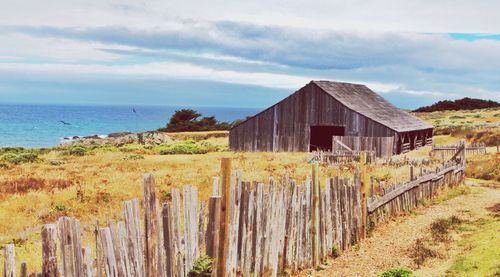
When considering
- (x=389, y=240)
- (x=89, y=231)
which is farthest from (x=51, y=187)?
(x=389, y=240)

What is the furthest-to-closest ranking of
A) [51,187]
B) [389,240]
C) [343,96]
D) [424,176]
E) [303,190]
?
1. [343,96]
2. [51,187]
3. [424,176]
4. [389,240]
5. [303,190]

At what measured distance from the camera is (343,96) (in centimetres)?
4284

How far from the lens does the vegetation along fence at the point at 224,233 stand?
19.9 ft

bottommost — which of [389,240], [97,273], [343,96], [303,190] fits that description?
[389,240]

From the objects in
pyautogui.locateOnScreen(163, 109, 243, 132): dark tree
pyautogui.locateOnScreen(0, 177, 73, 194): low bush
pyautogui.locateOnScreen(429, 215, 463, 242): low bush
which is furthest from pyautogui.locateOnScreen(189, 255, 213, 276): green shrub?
pyautogui.locateOnScreen(163, 109, 243, 132): dark tree

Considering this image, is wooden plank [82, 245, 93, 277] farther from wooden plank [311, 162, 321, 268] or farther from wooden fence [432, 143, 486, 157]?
wooden fence [432, 143, 486, 157]

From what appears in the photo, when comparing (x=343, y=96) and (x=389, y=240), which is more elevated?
(x=343, y=96)

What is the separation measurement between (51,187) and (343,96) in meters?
28.1


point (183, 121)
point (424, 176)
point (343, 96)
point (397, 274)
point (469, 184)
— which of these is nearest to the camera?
point (397, 274)

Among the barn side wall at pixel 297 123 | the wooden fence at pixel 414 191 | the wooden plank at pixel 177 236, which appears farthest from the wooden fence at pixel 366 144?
the wooden plank at pixel 177 236

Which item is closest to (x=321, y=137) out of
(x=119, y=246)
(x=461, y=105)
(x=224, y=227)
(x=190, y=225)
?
(x=224, y=227)

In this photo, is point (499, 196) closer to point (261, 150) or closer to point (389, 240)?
point (389, 240)

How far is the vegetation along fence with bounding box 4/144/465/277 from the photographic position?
6059 millimetres

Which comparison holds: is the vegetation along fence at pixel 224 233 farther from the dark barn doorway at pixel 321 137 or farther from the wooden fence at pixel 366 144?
the dark barn doorway at pixel 321 137
